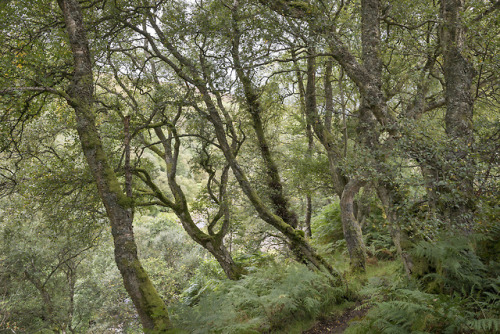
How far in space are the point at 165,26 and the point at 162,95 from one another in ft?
6.87

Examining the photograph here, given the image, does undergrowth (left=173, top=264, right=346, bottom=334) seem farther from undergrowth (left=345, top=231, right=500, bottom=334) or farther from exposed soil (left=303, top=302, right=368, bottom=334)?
undergrowth (left=345, top=231, right=500, bottom=334)

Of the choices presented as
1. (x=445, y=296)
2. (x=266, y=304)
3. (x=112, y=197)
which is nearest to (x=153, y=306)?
(x=266, y=304)

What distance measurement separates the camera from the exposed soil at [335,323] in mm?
5895

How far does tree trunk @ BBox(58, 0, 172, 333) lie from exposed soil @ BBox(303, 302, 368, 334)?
2826 mm

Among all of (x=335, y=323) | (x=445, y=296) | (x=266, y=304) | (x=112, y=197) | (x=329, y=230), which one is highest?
(x=112, y=197)

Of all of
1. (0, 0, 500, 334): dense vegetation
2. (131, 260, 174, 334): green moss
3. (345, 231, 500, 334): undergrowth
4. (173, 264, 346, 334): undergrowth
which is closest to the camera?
(345, 231, 500, 334): undergrowth

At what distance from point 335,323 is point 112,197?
5.07 meters

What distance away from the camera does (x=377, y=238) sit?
1188 cm

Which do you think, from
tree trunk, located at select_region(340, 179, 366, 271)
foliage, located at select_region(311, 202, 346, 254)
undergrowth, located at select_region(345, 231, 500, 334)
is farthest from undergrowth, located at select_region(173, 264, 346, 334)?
foliage, located at select_region(311, 202, 346, 254)

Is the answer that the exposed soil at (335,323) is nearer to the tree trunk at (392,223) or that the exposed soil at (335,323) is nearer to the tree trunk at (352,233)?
the tree trunk at (392,223)

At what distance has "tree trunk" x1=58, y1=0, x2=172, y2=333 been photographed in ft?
19.4

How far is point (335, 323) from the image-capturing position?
241 inches

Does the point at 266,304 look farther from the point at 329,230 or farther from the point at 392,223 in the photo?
the point at 329,230

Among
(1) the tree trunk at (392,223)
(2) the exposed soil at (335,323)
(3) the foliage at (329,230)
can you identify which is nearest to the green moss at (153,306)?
(2) the exposed soil at (335,323)
